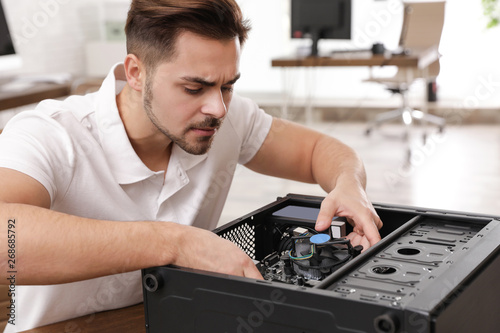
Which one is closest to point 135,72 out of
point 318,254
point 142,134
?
point 142,134

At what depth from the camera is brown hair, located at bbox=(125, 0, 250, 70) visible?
103cm

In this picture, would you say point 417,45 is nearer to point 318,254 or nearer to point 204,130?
point 204,130

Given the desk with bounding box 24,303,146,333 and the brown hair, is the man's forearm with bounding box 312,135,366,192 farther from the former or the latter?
the desk with bounding box 24,303,146,333

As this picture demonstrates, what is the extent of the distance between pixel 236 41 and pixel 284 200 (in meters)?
0.28

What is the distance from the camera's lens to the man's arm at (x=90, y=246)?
82cm

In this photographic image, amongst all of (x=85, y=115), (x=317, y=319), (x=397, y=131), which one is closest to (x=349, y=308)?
(x=317, y=319)

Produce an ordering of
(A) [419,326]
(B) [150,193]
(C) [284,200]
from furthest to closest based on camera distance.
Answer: (B) [150,193] < (C) [284,200] < (A) [419,326]

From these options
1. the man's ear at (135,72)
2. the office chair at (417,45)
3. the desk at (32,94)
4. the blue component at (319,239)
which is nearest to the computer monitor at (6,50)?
the desk at (32,94)

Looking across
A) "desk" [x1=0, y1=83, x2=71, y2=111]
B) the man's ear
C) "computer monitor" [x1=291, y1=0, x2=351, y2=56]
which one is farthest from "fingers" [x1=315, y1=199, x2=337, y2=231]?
"computer monitor" [x1=291, y1=0, x2=351, y2=56]

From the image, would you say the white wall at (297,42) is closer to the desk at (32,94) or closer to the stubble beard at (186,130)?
the desk at (32,94)

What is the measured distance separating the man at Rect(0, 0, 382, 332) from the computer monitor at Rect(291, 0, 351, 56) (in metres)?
3.82

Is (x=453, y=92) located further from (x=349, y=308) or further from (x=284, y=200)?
(x=349, y=308)

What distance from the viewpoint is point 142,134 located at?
1.21 meters

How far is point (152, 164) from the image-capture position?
1239mm
